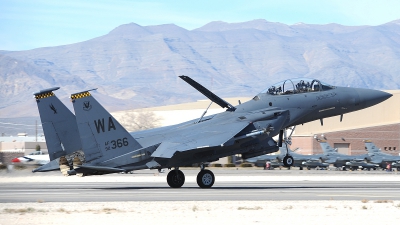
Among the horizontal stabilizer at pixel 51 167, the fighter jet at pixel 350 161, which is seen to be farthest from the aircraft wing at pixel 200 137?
the fighter jet at pixel 350 161

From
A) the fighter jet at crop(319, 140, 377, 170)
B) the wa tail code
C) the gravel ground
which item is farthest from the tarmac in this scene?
the fighter jet at crop(319, 140, 377, 170)

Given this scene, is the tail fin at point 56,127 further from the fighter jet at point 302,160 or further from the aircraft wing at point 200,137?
the fighter jet at point 302,160

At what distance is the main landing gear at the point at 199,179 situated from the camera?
30.1 metres

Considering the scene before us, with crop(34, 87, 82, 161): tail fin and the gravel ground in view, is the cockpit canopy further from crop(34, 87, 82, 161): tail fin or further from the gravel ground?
Answer: the gravel ground

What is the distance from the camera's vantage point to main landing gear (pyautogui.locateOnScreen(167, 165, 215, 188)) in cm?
3006

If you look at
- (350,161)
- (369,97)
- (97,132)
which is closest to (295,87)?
(369,97)

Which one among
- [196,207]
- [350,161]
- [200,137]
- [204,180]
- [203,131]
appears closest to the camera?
[196,207]

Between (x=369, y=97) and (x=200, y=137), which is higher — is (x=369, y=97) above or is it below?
above

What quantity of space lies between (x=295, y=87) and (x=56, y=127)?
11.3 m

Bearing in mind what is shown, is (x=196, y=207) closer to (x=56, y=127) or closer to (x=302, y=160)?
(x=56, y=127)

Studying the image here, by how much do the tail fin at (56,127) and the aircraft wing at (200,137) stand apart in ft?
15.4

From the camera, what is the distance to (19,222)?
1720cm

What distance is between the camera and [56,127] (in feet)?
101

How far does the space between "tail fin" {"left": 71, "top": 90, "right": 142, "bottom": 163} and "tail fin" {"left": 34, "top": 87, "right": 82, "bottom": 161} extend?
289 centimetres
